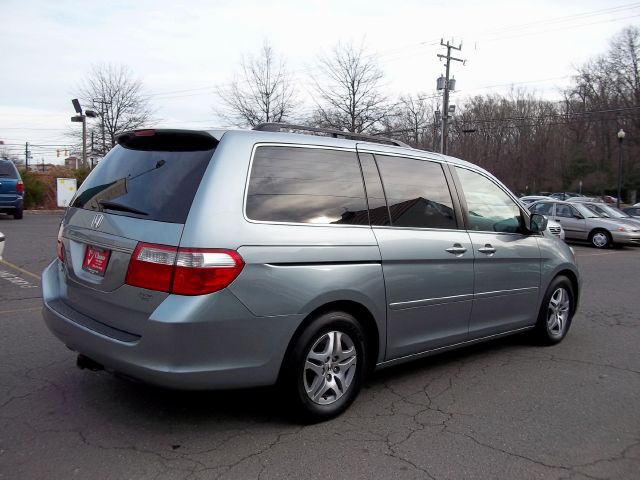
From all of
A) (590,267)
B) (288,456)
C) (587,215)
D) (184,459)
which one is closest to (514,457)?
(288,456)

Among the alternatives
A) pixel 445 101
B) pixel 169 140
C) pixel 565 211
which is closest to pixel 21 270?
pixel 169 140

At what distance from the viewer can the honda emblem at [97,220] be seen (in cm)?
336

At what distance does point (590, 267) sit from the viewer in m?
12.1

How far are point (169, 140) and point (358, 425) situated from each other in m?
2.15

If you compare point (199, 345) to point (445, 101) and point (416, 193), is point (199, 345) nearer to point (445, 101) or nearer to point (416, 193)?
point (416, 193)

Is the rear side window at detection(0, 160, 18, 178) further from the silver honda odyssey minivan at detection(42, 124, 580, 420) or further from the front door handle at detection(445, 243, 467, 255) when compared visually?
the front door handle at detection(445, 243, 467, 255)

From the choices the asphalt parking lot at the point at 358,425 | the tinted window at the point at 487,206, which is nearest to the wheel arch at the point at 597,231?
the asphalt parking lot at the point at 358,425

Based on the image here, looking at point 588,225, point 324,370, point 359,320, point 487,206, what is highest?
point 487,206

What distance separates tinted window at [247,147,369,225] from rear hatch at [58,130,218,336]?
0.34 metres

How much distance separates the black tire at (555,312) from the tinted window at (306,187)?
8.30ft

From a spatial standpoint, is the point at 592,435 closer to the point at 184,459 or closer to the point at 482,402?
the point at 482,402

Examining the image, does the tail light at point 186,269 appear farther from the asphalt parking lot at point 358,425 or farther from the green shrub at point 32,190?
the green shrub at point 32,190

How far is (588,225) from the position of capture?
17719 millimetres

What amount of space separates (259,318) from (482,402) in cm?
188
